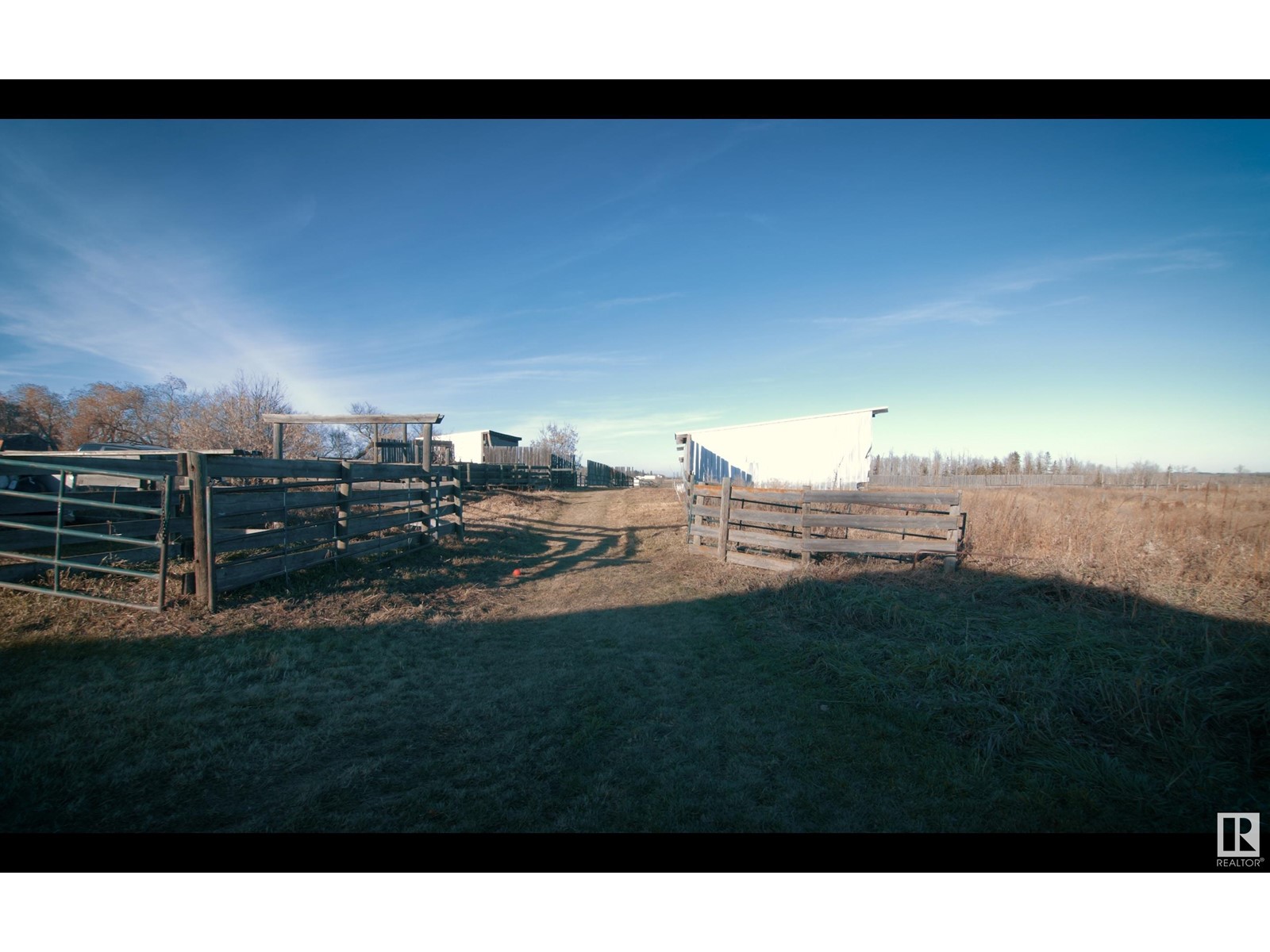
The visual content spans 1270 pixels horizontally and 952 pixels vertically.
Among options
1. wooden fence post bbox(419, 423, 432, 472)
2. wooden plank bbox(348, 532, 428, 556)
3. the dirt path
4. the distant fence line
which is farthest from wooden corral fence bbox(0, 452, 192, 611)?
the distant fence line

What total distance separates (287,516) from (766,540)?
8.11 m

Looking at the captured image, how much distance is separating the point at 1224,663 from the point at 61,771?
8.45 metres

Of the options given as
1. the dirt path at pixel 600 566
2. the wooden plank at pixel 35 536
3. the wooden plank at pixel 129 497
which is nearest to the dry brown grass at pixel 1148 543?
the dirt path at pixel 600 566

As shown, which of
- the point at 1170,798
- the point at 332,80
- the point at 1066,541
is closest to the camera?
the point at 332,80

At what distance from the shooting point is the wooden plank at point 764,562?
8062 millimetres

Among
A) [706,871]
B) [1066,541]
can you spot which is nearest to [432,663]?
[706,871]

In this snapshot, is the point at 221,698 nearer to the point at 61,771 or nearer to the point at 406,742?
the point at 61,771

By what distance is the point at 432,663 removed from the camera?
470 centimetres

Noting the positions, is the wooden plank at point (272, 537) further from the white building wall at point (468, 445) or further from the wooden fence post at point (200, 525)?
the white building wall at point (468, 445)

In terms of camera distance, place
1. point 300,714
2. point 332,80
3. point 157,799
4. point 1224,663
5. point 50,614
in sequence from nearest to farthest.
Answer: point 332,80
point 157,799
point 300,714
point 1224,663
point 50,614

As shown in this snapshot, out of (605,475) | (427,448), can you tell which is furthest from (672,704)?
(605,475)

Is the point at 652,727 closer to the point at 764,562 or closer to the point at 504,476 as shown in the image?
the point at 764,562

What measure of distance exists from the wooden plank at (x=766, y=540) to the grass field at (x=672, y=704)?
1213mm

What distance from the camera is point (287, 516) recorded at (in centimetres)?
709
